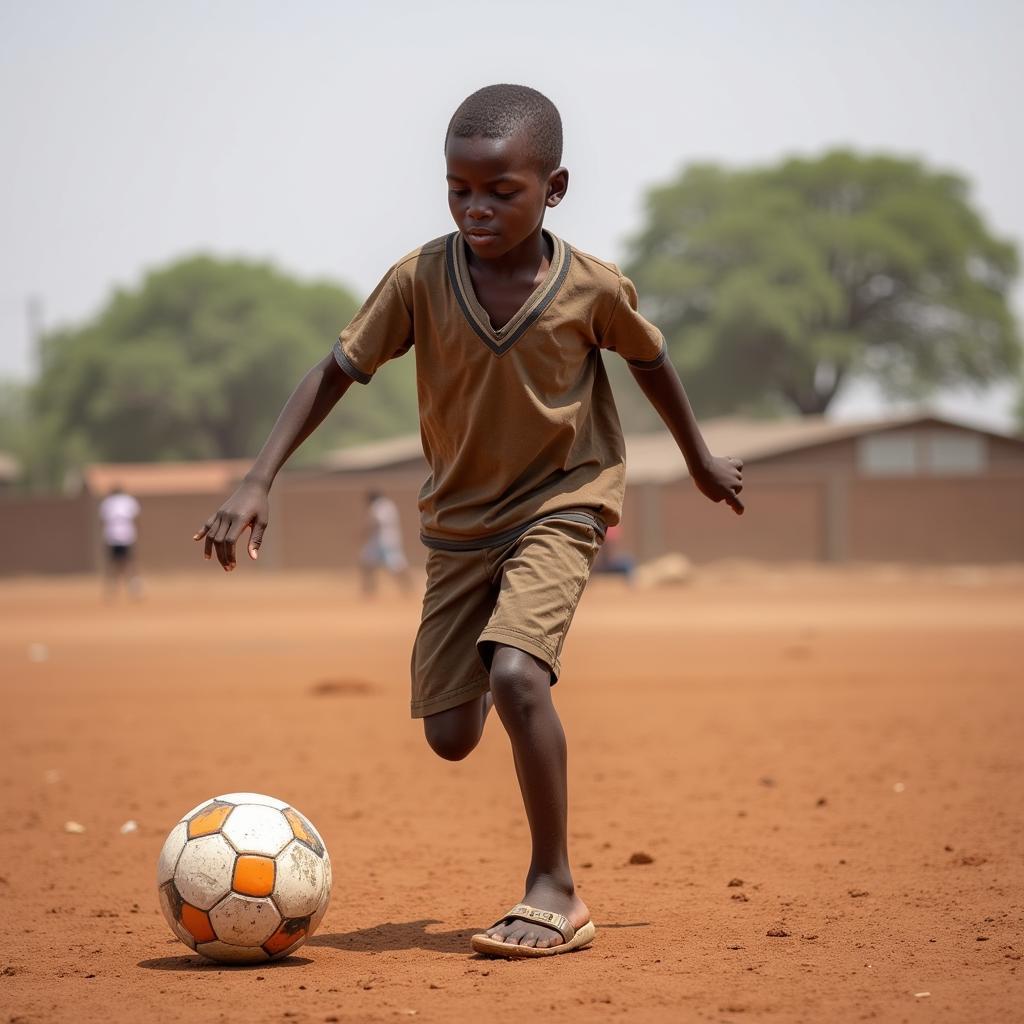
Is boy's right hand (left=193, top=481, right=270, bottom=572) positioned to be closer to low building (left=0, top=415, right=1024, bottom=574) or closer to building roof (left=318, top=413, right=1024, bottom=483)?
low building (left=0, top=415, right=1024, bottom=574)

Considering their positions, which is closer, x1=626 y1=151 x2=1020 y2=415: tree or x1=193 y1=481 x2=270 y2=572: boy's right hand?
x1=193 y1=481 x2=270 y2=572: boy's right hand

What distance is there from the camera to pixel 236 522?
384 cm

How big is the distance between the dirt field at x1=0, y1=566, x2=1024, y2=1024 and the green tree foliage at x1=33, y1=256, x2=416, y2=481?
48.2 meters

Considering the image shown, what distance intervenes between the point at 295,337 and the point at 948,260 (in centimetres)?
2560

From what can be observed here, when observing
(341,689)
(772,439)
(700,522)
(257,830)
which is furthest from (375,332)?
(772,439)

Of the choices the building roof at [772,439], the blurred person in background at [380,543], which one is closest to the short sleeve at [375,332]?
the blurred person in background at [380,543]

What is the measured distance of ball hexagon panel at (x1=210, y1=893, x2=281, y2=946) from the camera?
3.90 metres

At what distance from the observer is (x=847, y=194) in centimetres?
6188

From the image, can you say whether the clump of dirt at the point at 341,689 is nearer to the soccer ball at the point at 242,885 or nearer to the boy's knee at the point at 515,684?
the soccer ball at the point at 242,885

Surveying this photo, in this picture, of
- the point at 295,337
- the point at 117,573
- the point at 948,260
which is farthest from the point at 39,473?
Answer: the point at 117,573

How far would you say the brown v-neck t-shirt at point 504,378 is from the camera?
13.2 ft

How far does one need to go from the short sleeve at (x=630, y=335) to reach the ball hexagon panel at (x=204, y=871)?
65.0 inches

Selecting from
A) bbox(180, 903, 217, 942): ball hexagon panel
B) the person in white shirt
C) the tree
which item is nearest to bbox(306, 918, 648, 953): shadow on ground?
bbox(180, 903, 217, 942): ball hexagon panel

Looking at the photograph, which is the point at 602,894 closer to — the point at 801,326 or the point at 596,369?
the point at 596,369
